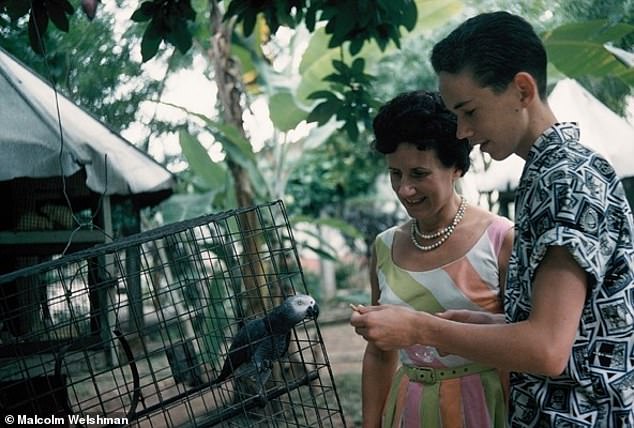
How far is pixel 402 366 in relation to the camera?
1.38 meters

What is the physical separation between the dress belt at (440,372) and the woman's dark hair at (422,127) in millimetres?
414

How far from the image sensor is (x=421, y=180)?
134 cm

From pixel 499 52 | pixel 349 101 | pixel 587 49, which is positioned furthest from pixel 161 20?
pixel 587 49

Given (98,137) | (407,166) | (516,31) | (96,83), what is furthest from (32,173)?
(516,31)

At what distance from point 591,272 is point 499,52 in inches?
13.2

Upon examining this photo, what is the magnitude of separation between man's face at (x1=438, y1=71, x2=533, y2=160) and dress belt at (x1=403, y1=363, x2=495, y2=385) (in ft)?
1.63

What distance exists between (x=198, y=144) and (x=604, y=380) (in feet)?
10.5

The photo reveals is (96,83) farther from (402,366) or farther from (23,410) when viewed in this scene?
(402,366)

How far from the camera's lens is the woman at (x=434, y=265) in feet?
4.19

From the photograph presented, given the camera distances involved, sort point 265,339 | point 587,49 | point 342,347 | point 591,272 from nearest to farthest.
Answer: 1. point 591,272
2. point 265,339
3. point 587,49
4. point 342,347

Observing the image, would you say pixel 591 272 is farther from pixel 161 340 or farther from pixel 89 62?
pixel 89 62

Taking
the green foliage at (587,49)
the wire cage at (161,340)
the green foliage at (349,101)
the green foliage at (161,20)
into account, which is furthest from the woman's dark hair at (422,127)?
the green foliage at (587,49)

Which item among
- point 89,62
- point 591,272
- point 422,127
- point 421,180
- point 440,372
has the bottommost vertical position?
point 440,372

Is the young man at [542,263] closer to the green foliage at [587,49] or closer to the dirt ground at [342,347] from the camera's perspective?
the green foliage at [587,49]
